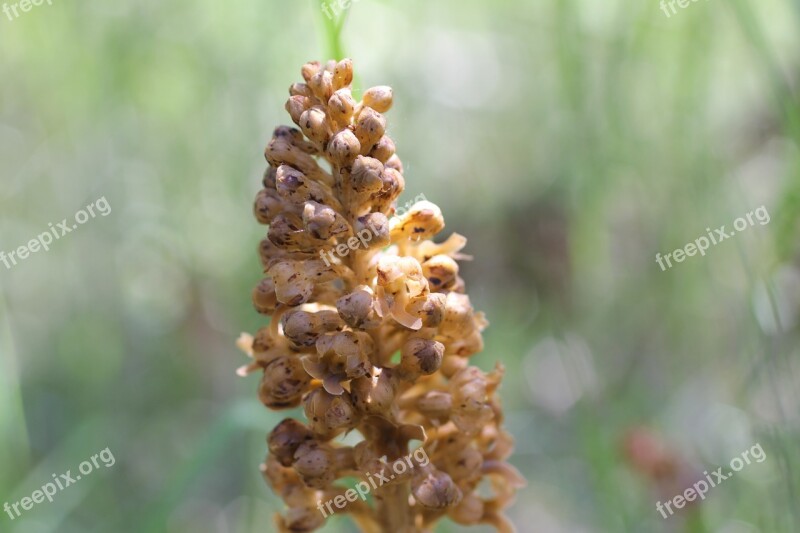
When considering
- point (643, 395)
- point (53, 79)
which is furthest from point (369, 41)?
point (643, 395)

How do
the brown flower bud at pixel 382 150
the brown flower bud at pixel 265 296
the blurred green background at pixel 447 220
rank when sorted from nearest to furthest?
the brown flower bud at pixel 382 150, the brown flower bud at pixel 265 296, the blurred green background at pixel 447 220

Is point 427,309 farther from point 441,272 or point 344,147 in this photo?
point 344,147

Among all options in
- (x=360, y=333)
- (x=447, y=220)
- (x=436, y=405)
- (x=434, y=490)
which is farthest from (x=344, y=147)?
(x=447, y=220)

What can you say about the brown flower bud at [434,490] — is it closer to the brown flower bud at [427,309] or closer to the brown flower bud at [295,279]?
the brown flower bud at [427,309]

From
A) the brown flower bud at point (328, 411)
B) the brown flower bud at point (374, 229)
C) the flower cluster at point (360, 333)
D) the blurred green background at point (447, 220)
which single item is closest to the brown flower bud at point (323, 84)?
the flower cluster at point (360, 333)

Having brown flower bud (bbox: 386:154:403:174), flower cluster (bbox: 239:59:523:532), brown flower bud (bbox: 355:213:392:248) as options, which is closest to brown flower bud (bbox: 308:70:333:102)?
flower cluster (bbox: 239:59:523:532)

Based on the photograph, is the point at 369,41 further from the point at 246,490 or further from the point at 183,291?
the point at 246,490
